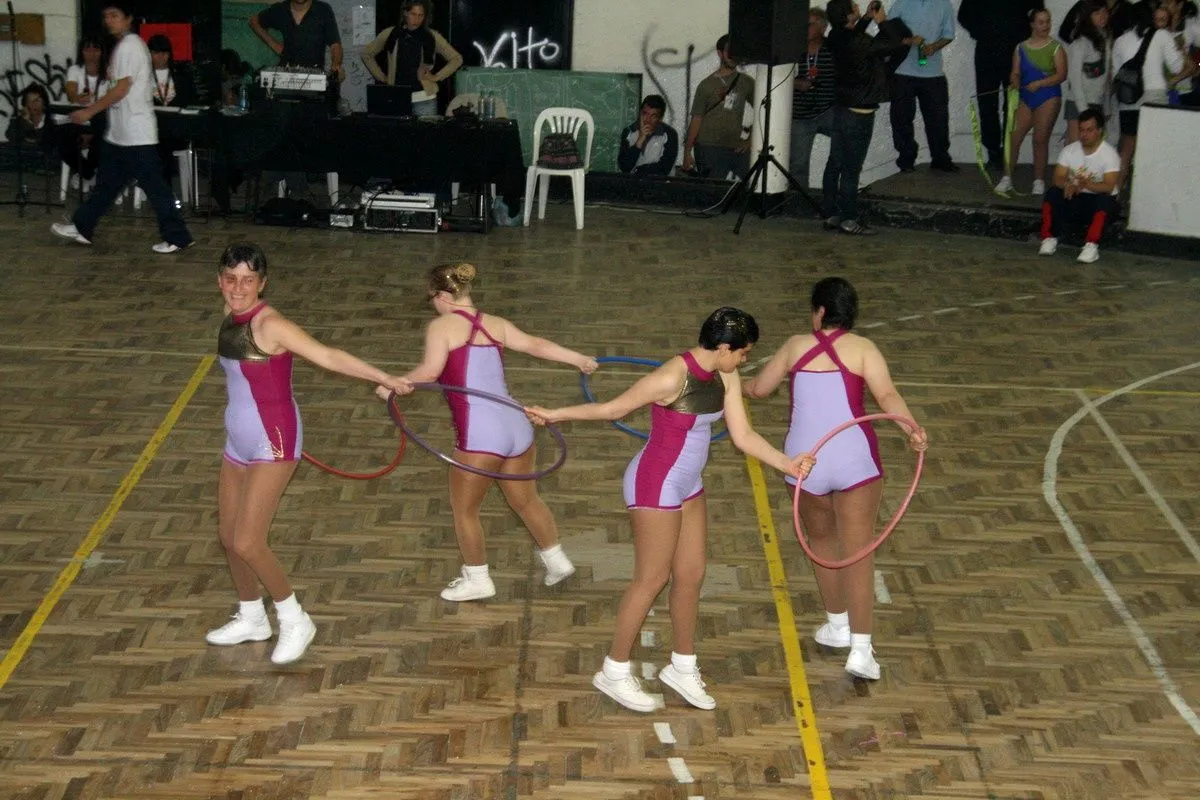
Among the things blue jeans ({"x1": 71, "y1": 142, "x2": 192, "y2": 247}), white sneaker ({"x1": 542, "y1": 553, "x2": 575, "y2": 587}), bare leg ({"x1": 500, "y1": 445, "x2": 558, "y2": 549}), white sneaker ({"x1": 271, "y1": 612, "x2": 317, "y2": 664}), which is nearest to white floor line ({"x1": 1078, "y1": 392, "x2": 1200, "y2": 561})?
white sneaker ({"x1": 542, "y1": 553, "x2": 575, "y2": 587})

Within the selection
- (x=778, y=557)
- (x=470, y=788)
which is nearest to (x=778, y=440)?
(x=778, y=557)

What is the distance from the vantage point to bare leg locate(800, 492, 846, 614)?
21.5ft

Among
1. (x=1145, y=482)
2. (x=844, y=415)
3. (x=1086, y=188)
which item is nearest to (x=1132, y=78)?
(x=1086, y=188)

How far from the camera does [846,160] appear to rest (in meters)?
14.9

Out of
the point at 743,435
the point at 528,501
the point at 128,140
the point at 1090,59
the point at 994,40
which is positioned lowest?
the point at 528,501

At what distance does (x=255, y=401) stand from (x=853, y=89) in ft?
31.5

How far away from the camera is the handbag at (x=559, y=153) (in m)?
15.0

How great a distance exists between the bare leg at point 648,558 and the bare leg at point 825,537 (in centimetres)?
80

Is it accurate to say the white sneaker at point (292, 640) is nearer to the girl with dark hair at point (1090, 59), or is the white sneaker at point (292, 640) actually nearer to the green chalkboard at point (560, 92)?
the green chalkboard at point (560, 92)

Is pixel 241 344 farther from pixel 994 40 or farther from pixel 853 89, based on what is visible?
pixel 994 40

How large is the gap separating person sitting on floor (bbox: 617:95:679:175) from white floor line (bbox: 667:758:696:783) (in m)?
11.2

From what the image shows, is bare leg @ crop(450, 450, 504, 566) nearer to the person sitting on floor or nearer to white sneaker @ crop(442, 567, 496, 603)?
white sneaker @ crop(442, 567, 496, 603)

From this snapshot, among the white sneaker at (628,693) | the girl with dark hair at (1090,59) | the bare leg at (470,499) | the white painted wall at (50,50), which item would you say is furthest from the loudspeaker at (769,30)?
the white sneaker at (628,693)

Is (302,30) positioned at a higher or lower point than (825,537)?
higher
